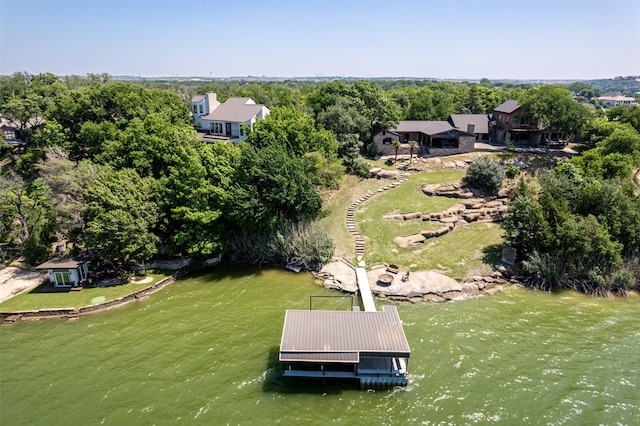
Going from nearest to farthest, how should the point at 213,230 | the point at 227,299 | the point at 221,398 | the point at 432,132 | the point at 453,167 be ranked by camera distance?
the point at 221,398 → the point at 227,299 → the point at 213,230 → the point at 453,167 → the point at 432,132

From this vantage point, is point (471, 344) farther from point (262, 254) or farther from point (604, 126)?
→ point (604, 126)

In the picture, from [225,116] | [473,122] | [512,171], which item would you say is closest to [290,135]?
[225,116]

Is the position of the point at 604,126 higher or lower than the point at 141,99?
lower

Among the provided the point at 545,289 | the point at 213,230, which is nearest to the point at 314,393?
the point at 213,230

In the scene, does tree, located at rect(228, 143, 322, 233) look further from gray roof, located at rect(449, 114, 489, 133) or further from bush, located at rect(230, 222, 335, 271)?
gray roof, located at rect(449, 114, 489, 133)

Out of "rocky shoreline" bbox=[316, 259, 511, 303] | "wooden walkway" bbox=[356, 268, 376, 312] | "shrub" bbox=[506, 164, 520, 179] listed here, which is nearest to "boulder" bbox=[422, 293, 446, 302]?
"rocky shoreline" bbox=[316, 259, 511, 303]

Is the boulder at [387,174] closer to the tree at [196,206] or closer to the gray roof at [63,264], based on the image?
the tree at [196,206]

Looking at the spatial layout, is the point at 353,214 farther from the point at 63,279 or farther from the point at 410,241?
the point at 63,279
